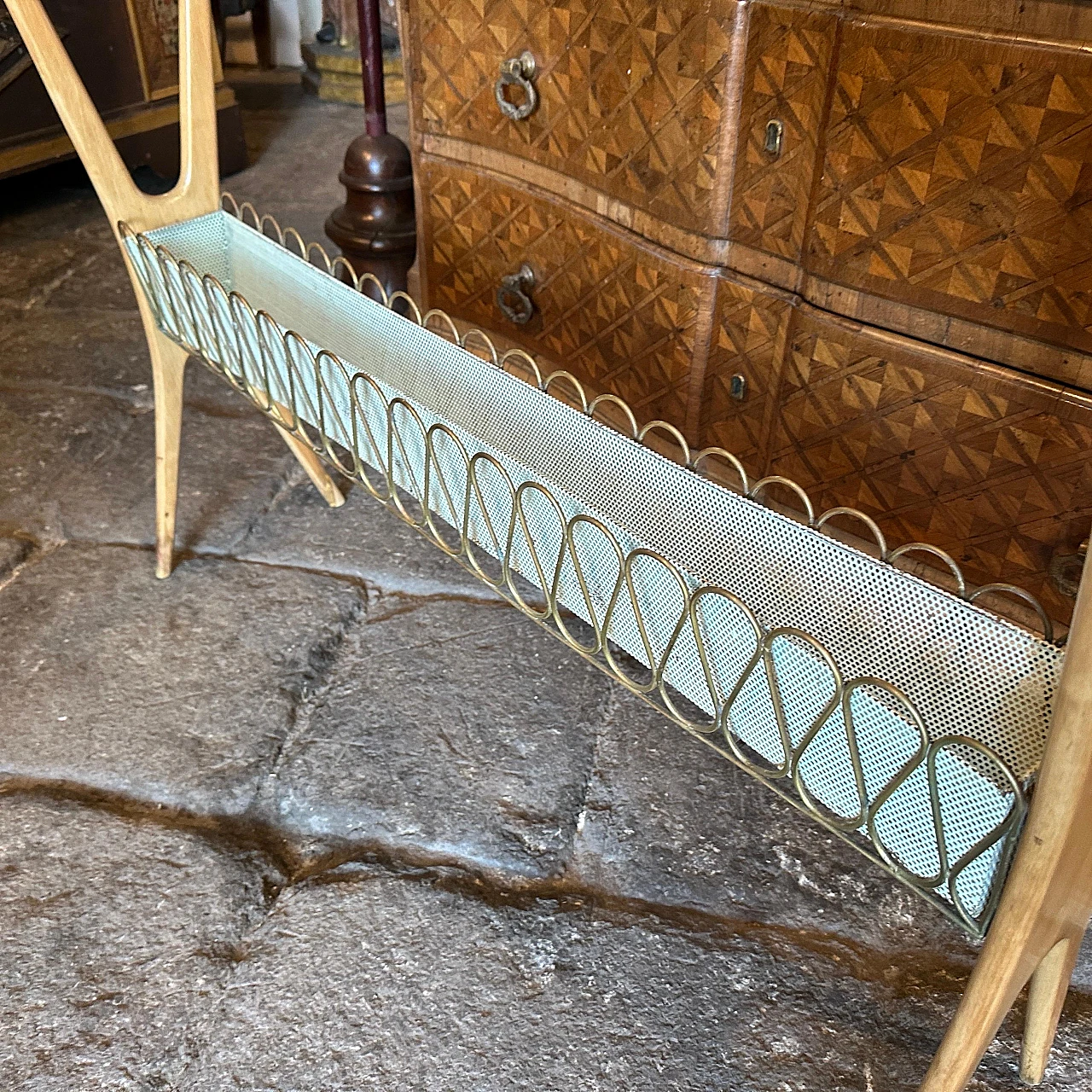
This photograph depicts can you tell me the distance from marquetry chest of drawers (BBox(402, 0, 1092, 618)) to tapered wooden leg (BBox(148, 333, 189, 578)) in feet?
1.74

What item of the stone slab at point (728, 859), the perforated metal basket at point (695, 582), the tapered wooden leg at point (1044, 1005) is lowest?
the stone slab at point (728, 859)

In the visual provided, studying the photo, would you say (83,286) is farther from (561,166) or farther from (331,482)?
(561,166)

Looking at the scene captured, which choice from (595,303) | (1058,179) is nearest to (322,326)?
(595,303)

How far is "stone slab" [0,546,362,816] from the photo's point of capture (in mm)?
1155

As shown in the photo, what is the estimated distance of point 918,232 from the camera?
3.36ft

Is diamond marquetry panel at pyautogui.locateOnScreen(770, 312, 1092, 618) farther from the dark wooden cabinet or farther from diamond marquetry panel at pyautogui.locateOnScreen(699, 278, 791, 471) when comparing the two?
the dark wooden cabinet

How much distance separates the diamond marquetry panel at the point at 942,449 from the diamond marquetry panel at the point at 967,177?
0.22 ft

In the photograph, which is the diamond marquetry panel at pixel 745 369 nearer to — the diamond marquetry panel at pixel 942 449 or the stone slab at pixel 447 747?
the diamond marquetry panel at pixel 942 449

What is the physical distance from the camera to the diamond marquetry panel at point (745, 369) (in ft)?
3.96

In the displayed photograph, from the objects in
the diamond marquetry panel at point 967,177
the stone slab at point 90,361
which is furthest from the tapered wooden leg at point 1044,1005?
the stone slab at point 90,361

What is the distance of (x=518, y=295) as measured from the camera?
59.9 inches

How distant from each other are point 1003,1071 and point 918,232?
766 millimetres

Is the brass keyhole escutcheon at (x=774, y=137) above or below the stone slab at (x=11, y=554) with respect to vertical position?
above

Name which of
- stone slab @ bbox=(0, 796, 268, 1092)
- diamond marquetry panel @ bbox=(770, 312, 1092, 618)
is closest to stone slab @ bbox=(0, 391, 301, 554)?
stone slab @ bbox=(0, 796, 268, 1092)
